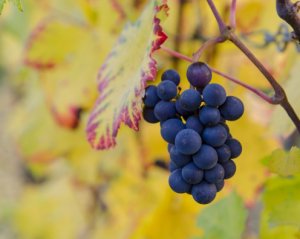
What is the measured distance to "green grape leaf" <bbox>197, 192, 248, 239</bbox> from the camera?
1.96 ft

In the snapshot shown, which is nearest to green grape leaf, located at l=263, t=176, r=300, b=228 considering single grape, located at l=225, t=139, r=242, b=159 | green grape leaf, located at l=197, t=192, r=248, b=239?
green grape leaf, located at l=197, t=192, r=248, b=239

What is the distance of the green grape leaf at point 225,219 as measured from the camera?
0.60m

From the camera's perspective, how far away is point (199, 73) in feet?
1.20

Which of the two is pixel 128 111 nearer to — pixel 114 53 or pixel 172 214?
pixel 114 53

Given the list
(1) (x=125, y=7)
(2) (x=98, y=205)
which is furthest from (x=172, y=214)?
(2) (x=98, y=205)

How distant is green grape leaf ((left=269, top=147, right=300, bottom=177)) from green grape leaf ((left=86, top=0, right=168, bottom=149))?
0.17 meters

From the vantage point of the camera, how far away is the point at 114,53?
559 mm

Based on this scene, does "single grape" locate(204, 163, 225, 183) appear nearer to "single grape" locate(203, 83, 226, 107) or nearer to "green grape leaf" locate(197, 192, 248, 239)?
"single grape" locate(203, 83, 226, 107)

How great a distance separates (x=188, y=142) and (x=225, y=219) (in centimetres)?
35

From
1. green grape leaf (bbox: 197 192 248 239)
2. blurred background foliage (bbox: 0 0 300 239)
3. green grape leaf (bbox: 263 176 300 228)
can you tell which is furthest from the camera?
blurred background foliage (bbox: 0 0 300 239)

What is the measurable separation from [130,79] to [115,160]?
81cm

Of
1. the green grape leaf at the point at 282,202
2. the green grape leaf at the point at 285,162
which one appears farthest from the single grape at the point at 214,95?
the green grape leaf at the point at 282,202

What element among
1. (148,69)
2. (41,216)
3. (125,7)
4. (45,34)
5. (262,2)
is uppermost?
(262,2)

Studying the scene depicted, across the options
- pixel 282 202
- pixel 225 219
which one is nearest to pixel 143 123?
pixel 225 219
